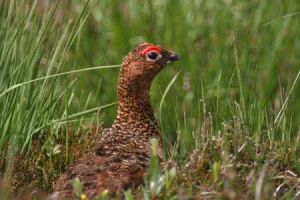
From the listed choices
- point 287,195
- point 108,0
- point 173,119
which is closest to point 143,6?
point 108,0

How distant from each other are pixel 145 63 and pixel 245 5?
84.8 inches

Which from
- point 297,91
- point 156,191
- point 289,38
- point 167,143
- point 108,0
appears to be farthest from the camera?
point 108,0

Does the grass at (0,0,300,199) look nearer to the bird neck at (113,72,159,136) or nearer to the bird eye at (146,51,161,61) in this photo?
the bird neck at (113,72,159,136)

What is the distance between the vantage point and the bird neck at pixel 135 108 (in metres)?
6.66

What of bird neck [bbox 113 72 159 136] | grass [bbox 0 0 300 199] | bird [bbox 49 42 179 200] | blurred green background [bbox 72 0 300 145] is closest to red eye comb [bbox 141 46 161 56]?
bird [bbox 49 42 179 200]

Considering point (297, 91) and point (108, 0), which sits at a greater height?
point (108, 0)

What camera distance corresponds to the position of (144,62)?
6816 millimetres

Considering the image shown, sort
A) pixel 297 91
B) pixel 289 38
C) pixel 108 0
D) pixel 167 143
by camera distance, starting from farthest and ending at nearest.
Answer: pixel 108 0 < pixel 289 38 < pixel 297 91 < pixel 167 143

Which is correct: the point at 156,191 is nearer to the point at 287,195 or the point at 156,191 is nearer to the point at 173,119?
the point at 287,195

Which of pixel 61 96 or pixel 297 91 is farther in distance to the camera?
pixel 297 91

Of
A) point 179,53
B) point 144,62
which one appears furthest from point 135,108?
point 179,53

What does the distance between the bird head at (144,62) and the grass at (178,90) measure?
227 mm

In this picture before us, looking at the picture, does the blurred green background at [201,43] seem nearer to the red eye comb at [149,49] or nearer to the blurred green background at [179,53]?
the blurred green background at [179,53]

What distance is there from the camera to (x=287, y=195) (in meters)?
5.15
